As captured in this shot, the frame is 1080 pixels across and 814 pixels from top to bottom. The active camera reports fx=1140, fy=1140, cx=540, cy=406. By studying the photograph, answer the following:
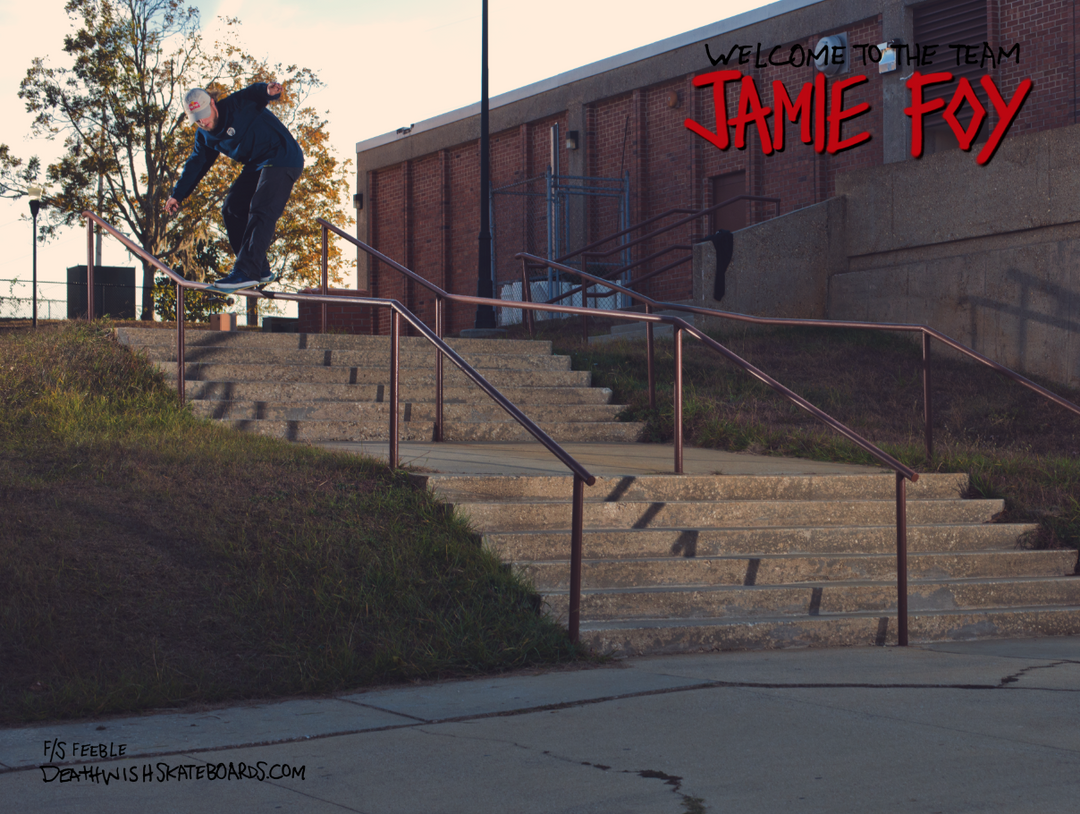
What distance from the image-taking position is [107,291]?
34.4 meters

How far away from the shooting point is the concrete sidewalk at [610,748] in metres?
3.56

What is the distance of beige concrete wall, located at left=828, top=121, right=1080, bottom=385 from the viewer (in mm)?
13266

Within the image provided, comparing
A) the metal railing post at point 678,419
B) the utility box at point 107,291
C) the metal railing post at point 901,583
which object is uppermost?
the utility box at point 107,291

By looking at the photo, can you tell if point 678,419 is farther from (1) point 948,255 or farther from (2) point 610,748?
(1) point 948,255

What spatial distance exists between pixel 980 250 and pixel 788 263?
2899mm

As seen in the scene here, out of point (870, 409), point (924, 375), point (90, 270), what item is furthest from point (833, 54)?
point (90, 270)

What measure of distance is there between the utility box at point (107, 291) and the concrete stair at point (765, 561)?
903 inches

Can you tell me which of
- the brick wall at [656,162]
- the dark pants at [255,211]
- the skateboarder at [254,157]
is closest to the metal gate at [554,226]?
the brick wall at [656,162]

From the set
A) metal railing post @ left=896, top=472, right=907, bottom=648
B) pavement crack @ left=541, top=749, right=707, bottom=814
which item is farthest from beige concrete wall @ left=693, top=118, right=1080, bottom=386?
pavement crack @ left=541, top=749, right=707, bottom=814

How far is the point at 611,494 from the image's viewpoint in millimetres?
7293

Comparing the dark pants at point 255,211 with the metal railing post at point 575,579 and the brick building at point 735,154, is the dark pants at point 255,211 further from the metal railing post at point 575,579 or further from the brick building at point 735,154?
the brick building at point 735,154

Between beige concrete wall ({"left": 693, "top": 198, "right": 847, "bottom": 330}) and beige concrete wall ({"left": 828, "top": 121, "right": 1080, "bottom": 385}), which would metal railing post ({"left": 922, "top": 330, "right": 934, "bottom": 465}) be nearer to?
beige concrete wall ({"left": 828, "top": 121, "right": 1080, "bottom": 385})

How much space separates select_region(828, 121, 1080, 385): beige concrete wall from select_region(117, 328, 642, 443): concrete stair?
5.89 meters

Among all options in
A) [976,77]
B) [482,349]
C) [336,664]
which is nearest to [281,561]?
[336,664]
